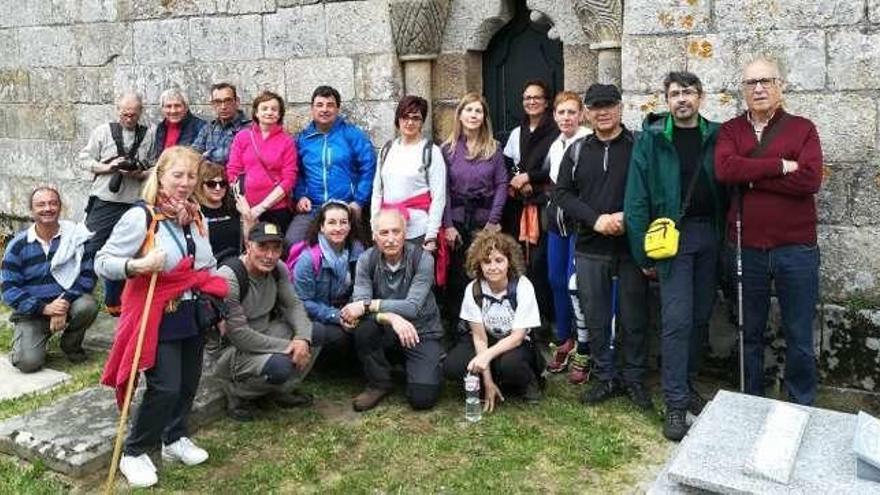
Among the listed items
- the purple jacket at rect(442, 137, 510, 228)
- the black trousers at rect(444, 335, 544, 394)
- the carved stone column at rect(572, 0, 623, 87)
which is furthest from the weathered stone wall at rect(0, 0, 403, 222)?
the black trousers at rect(444, 335, 544, 394)

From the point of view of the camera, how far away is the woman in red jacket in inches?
213

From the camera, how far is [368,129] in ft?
19.2

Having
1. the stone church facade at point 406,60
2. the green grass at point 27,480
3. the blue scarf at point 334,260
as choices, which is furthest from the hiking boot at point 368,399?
the stone church facade at point 406,60

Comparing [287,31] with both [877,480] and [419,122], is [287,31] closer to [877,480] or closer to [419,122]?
[419,122]

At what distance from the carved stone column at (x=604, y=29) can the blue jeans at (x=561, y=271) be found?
101 cm

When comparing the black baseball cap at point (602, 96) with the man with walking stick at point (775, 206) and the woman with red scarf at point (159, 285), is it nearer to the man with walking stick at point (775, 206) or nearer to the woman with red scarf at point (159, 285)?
the man with walking stick at point (775, 206)

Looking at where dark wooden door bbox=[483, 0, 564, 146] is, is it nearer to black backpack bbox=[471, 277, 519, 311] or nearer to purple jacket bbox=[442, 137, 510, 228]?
purple jacket bbox=[442, 137, 510, 228]

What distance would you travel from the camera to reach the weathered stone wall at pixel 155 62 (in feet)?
19.2

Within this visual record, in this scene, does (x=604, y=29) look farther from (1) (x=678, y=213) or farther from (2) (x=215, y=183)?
(2) (x=215, y=183)

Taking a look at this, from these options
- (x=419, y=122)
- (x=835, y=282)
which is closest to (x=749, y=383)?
(x=835, y=282)

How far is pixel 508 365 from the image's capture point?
4.39m

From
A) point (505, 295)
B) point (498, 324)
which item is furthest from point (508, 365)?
point (505, 295)

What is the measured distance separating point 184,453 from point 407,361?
1.25 metres

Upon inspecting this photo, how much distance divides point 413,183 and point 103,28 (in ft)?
12.1
